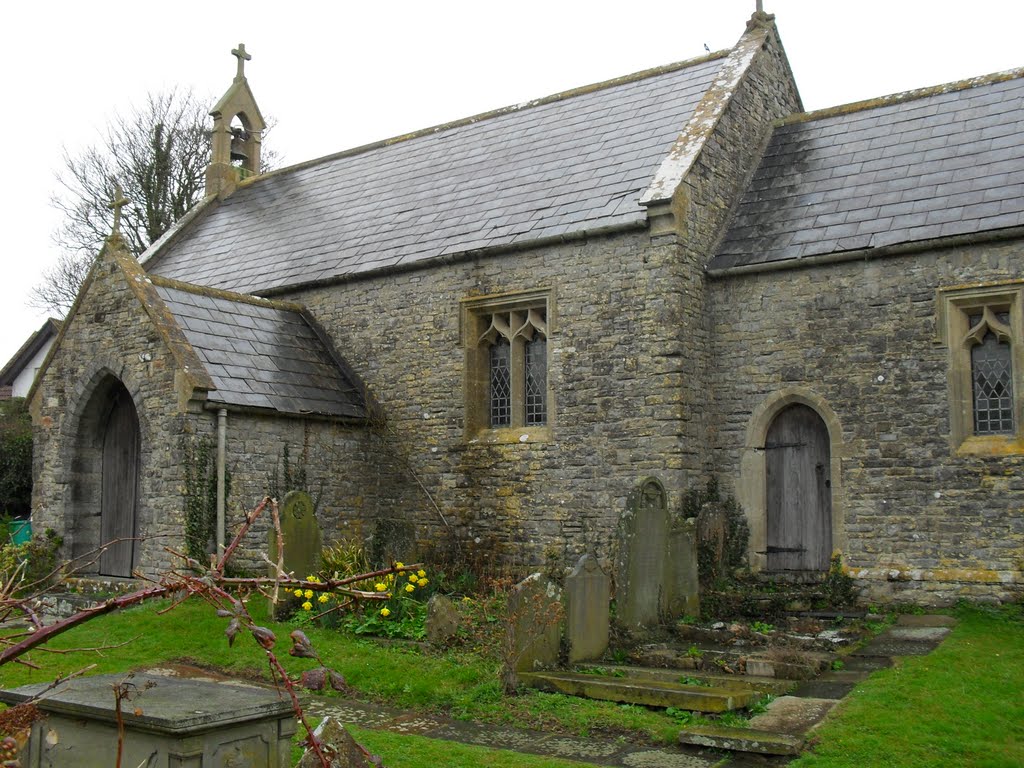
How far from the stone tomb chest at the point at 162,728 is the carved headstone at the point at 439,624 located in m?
5.40

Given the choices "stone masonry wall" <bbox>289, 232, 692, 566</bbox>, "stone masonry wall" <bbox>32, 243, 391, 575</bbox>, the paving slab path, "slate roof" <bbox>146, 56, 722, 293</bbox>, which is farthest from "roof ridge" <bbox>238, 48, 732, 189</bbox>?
the paving slab path

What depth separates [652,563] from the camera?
36.8ft

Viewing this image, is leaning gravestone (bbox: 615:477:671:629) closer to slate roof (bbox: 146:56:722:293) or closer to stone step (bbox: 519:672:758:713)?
stone step (bbox: 519:672:758:713)

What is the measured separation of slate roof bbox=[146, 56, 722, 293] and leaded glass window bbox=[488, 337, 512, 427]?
5.38 feet

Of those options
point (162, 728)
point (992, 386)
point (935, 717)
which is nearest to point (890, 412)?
point (992, 386)

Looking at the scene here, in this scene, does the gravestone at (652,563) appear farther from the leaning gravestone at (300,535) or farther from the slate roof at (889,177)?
the slate roof at (889,177)

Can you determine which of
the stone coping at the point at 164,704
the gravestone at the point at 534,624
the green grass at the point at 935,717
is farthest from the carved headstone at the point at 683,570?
the stone coping at the point at 164,704

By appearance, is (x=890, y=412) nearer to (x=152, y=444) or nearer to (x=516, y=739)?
(x=516, y=739)

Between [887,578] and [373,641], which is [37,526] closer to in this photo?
[373,641]

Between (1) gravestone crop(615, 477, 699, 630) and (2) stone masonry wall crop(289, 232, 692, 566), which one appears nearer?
(1) gravestone crop(615, 477, 699, 630)

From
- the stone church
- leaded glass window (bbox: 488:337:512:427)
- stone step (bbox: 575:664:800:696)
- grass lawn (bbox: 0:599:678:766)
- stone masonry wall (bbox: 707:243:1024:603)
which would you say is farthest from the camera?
leaded glass window (bbox: 488:337:512:427)

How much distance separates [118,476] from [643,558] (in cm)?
885

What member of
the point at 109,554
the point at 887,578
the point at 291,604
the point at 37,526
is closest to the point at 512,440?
the point at 291,604

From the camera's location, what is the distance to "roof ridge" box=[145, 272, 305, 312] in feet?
50.7
